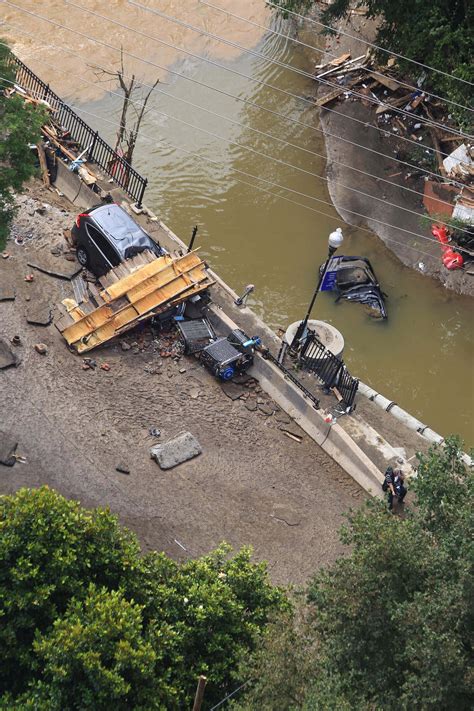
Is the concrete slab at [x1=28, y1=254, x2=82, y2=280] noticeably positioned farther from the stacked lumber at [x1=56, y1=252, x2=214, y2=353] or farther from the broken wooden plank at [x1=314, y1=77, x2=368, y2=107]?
the broken wooden plank at [x1=314, y1=77, x2=368, y2=107]

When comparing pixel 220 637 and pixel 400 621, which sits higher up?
pixel 400 621

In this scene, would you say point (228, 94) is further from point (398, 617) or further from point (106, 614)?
point (398, 617)

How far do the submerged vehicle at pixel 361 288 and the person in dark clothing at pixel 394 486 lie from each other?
7446mm

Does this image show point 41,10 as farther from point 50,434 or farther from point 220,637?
point 220,637

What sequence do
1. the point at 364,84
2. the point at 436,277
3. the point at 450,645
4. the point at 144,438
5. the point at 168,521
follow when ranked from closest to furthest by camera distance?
the point at 450,645
the point at 168,521
the point at 144,438
the point at 436,277
the point at 364,84

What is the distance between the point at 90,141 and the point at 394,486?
14453 millimetres

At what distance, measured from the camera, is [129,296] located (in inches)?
763

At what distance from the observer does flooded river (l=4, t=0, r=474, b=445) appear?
2309 cm

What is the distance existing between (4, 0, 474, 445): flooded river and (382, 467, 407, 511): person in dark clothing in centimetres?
472

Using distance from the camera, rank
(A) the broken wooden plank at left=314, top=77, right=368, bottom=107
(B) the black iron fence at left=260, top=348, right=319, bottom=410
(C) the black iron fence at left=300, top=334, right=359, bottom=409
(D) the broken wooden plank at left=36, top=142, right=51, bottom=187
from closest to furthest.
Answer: (B) the black iron fence at left=260, top=348, right=319, bottom=410
(C) the black iron fence at left=300, top=334, right=359, bottom=409
(D) the broken wooden plank at left=36, top=142, right=51, bottom=187
(A) the broken wooden plank at left=314, top=77, right=368, bottom=107

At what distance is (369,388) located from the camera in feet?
67.8

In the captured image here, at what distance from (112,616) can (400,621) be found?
380 centimetres

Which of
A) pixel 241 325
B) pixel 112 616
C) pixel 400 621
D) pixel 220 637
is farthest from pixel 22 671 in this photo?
pixel 241 325

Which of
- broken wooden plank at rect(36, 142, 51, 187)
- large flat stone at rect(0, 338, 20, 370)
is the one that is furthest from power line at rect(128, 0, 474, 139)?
large flat stone at rect(0, 338, 20, 370)
